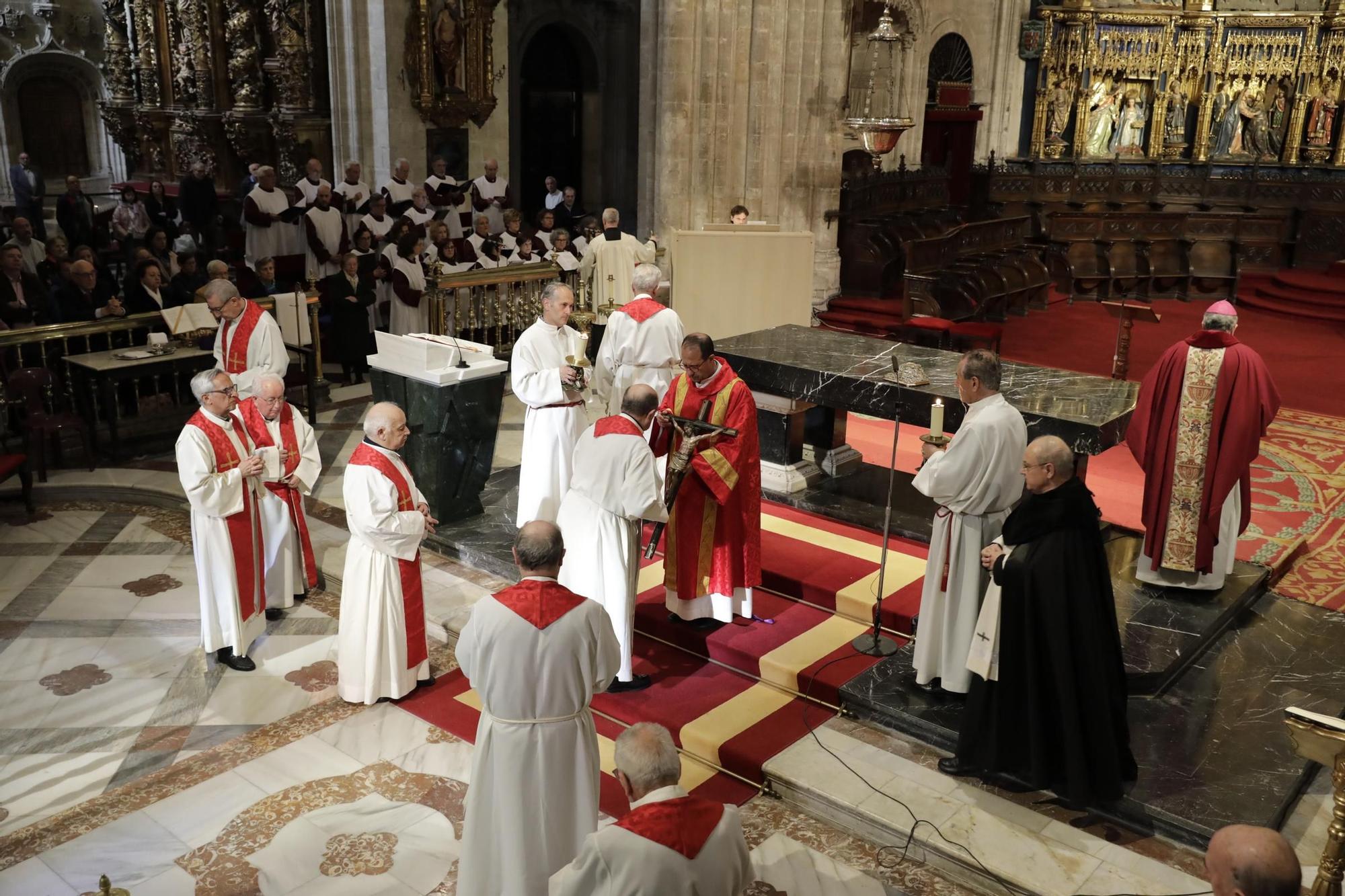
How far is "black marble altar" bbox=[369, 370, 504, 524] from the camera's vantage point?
7098 millimetres

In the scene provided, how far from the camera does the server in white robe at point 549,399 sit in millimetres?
6586

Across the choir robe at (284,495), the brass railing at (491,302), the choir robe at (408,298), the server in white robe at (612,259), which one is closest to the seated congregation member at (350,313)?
the choir robe at (408,298)

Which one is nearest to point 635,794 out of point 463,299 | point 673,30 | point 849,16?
point 463,299

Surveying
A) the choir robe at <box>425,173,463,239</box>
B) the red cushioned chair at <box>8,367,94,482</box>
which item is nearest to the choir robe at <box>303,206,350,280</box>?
the choir robe at <box>425,173,463,239</box>

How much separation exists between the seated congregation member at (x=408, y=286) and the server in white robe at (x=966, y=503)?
23.2 ft

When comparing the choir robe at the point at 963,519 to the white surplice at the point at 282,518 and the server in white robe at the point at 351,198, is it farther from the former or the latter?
the server in white robe at the point at 351,198

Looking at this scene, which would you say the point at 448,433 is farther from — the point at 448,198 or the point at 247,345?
the point at 448,198

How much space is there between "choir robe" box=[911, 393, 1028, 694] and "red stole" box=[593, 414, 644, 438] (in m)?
1.23

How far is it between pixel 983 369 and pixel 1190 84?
16822 millimetres

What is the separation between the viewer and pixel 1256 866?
2.70 metres

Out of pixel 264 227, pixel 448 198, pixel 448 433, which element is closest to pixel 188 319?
pixel 448 433

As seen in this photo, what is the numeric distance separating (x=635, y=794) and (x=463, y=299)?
27.7ft

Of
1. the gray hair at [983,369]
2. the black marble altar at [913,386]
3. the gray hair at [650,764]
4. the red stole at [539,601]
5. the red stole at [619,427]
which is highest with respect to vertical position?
the gray hair at [983,369]

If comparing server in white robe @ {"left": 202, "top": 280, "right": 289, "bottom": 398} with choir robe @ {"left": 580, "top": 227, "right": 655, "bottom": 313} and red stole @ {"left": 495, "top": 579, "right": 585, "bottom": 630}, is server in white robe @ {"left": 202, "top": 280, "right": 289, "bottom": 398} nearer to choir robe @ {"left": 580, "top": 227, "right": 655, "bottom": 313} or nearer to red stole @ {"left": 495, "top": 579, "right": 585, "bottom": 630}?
red stole @ {"left": 495, "top": 579, "right": 585, "bottom": 630}
